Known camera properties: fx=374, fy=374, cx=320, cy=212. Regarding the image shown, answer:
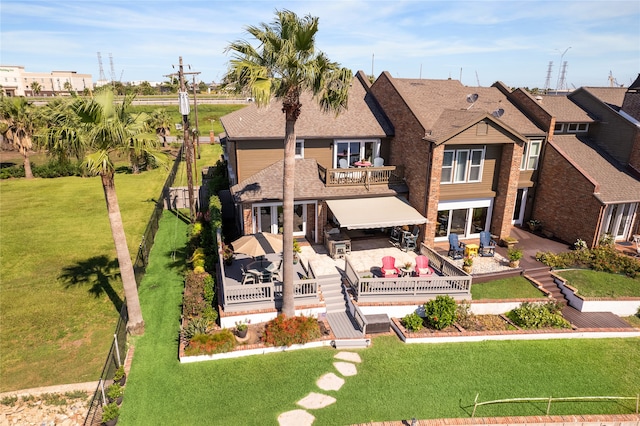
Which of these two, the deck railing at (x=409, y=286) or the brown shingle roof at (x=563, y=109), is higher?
the brown shingle roof at (x=563, y=109)

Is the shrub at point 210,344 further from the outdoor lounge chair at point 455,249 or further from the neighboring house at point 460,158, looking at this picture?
the outdoor lounge chair at point 455,249

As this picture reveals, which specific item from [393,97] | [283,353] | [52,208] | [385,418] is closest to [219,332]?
[283,353]

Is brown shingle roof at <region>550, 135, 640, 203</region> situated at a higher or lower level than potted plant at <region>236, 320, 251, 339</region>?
higher

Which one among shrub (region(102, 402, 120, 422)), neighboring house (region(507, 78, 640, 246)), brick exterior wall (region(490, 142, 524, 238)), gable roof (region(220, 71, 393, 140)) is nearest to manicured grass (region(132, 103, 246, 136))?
gable roof (region(220, 71, 393, 140))

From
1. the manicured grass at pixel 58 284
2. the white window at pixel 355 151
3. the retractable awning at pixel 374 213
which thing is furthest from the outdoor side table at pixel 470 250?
the manicured grass at pixel 58 284

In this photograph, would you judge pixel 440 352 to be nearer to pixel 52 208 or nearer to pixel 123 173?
pixel 52 208

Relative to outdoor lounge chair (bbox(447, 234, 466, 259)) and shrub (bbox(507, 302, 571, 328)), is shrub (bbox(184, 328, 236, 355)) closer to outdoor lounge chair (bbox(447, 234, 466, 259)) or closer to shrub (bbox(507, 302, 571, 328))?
shrub (bbox(507, 302, 571, 328))

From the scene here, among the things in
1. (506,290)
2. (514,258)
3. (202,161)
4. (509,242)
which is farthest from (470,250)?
(202,161)
